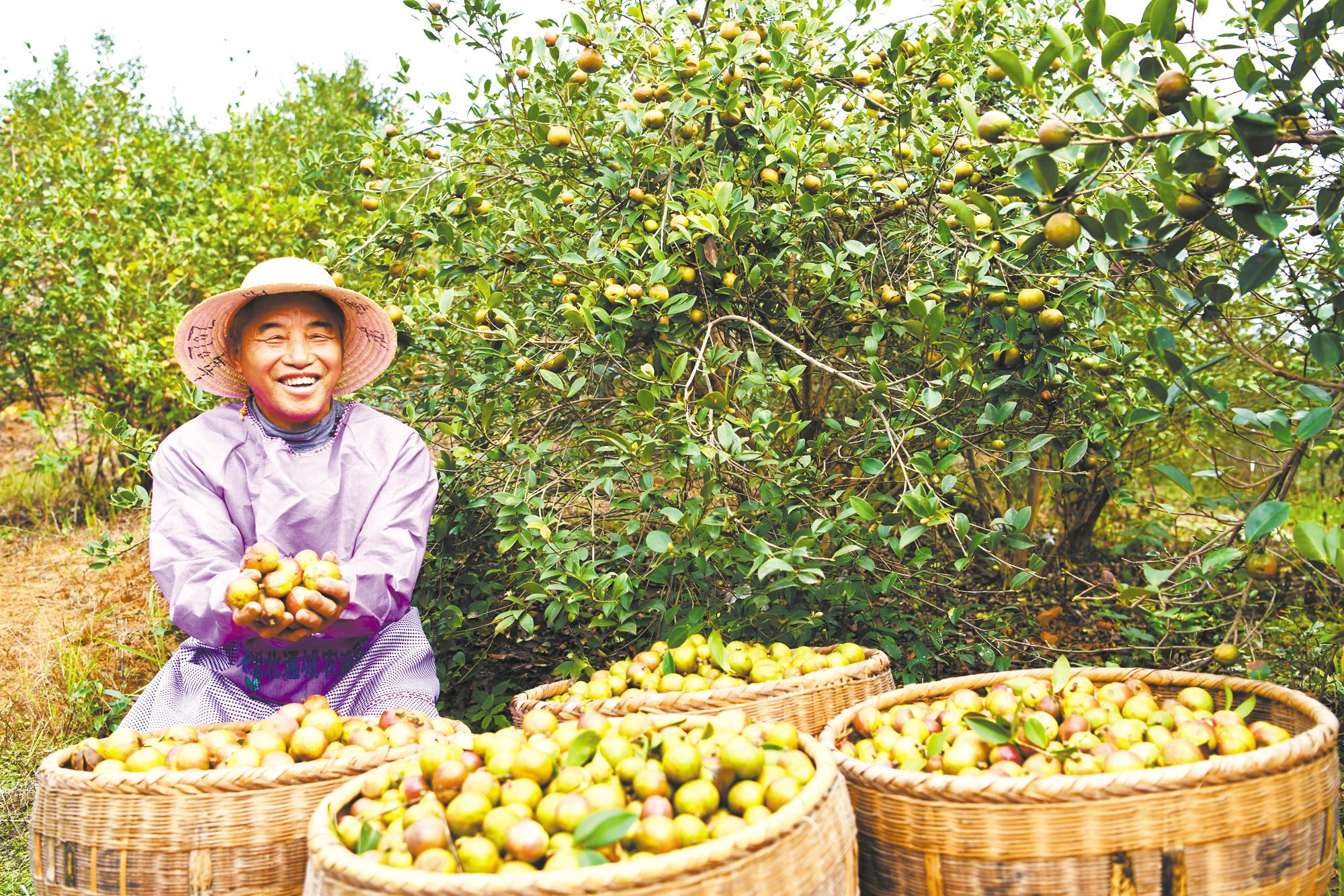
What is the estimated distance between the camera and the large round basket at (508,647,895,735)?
2.03 metres

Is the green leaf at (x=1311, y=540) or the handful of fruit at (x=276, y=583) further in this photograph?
the handful of fruit at (x=276, y=583)

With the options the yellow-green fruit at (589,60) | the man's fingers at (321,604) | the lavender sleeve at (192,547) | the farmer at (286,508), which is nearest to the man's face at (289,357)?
the farmer at (286,508)

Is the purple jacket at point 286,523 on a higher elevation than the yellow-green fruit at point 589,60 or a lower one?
lower

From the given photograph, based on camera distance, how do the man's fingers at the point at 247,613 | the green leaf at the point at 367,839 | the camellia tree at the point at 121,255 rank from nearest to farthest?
the green leaf at the point at 367,839 → the man's fingers at the point at 247,613 → the camellia tree at the point at 121,255

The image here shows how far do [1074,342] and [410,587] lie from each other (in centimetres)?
189

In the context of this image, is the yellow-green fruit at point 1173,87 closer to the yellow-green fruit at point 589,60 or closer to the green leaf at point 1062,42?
the green leaf at point 1062,42

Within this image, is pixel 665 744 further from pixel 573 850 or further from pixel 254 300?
pixel 254 300

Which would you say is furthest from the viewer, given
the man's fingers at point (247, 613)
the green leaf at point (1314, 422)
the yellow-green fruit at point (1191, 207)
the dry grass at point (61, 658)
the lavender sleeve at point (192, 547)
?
the dry grass at point (61, 658)

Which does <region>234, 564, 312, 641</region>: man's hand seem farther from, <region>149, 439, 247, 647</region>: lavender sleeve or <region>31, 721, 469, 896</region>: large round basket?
<region>31, 721, 469, 896</region>: large round basket

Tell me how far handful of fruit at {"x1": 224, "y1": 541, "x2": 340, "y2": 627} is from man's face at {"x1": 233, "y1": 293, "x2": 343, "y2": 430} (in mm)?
475

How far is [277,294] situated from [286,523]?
1.92 ft

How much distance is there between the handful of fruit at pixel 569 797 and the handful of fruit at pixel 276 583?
57 centimetres

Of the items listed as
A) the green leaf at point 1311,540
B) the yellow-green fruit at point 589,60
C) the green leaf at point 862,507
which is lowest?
the green leaf at point 1311,540

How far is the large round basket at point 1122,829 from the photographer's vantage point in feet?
4.89
